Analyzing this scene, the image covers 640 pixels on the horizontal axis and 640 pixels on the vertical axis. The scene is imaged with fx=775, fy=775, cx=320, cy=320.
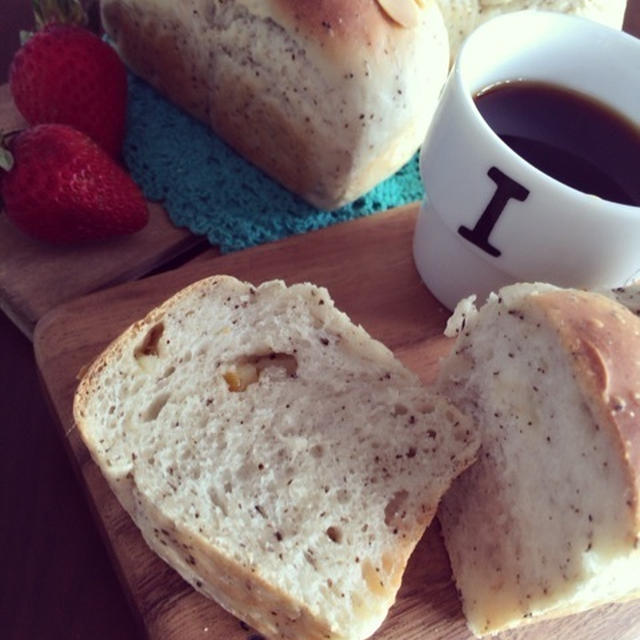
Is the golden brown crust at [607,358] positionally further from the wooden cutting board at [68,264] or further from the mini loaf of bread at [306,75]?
the wooden cutting board at [68,264]

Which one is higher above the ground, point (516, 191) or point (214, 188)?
point (516, 191)

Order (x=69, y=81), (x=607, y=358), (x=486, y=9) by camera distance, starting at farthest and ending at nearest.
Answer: (x=486, y=9), (x=69, y=81), (x=607, y=358)

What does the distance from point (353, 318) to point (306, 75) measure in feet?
1.26

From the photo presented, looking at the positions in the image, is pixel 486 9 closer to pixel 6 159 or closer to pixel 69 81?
pixel 69 81

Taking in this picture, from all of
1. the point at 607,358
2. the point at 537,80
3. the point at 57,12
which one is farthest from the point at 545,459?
the point at 57,12

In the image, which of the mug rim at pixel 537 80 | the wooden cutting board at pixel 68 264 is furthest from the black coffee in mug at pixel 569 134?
the wooden cutting board at pixel 68 264

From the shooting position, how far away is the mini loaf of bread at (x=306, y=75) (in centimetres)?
114

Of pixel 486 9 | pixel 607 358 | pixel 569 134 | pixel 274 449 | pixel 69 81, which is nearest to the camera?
pixel 607 358

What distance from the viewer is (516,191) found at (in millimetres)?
1016

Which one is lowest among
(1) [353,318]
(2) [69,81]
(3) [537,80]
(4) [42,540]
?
(4) [42,540]

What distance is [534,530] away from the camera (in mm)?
929

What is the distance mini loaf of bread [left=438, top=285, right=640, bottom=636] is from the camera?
84cm

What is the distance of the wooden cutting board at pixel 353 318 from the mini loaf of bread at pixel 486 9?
35 cm

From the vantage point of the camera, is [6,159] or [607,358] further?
[6,159]
